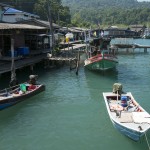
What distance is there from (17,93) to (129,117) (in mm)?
10335

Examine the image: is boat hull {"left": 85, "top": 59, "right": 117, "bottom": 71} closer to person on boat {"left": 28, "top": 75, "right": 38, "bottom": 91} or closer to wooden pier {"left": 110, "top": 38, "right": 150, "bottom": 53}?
person on boat {"left": 28, "top": 75, "right": 38, "bottom": 91}

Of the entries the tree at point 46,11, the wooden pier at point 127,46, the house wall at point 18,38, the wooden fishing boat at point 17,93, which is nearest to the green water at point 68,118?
the wooden fishing boat at point 17,93

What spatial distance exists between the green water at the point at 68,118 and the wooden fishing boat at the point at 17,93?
1.61 feet

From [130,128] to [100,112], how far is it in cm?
629

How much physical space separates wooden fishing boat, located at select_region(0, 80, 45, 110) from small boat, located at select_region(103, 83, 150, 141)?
22.5 feet

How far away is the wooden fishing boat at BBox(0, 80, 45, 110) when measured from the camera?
21550 millimetres

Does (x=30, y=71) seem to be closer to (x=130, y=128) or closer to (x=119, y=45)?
(x=130, y=128)

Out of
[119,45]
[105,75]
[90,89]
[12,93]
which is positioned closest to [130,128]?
[12,93]

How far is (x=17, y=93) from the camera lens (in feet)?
77.7

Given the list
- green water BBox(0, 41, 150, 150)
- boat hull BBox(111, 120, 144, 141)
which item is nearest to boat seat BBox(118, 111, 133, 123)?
boat hull BBox(111, 120, 144, 141)

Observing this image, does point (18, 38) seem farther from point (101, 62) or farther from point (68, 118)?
point (68, 118)

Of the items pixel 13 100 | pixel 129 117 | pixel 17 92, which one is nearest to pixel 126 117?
pixel 129 117

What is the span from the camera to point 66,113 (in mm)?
21375

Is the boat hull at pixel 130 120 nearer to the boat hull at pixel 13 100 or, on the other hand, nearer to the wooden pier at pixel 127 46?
the boat hull at pixel 13 100
